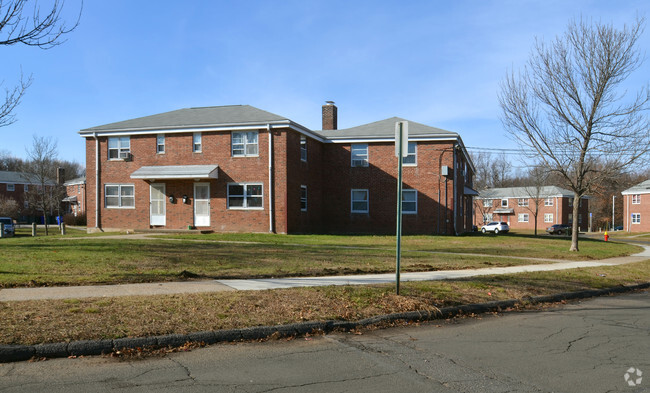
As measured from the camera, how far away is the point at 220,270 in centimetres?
1195

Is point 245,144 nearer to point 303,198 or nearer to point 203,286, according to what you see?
point 303,198

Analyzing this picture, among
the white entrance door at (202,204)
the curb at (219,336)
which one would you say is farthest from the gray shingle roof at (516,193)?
the curb at (219,336)

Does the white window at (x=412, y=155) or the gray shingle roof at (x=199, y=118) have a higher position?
the gray shingle roof at (x=199, y=118)

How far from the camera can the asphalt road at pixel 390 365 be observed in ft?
16.5

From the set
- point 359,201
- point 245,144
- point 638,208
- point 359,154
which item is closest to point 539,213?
point 638,208

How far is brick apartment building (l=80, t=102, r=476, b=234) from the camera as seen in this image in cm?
2689

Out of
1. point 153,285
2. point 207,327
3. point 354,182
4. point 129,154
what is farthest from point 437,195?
point 207,327

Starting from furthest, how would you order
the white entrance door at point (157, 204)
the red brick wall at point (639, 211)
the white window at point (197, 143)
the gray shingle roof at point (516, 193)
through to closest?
the gray shingle roof at point (516, 193), the red brick wall at point (639, 211), the white entrance door at point (157, 204), the white window at point (197, 143)

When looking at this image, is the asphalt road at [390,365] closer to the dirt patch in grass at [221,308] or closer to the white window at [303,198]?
the dirt patch in grass at [221,308]

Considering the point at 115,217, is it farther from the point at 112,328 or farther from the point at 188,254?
the point at 112,328

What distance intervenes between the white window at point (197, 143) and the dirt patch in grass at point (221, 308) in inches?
778

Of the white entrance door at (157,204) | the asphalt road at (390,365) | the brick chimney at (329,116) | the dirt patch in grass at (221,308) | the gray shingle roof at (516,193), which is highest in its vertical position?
the brick chimney at (329,116)

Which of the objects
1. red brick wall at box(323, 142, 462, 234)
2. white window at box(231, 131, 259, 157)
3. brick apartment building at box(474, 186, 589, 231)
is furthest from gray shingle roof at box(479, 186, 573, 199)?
white window at box(231, 131, 259, 157)

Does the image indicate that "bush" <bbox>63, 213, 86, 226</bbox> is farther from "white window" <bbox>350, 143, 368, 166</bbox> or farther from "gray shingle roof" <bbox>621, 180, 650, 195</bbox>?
"gray shingle roof" <bbox>621, 180, 650, 195</bbox>
